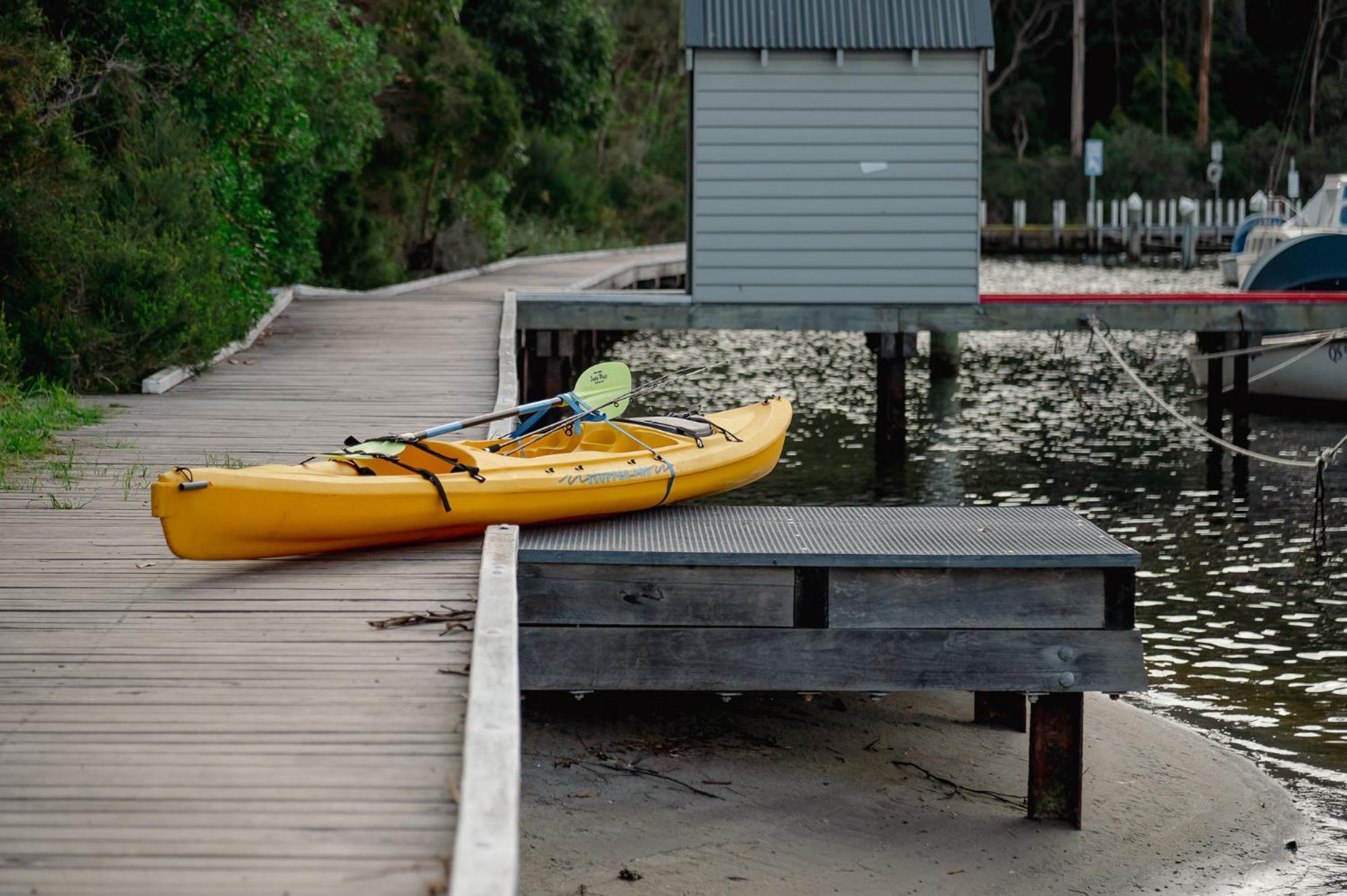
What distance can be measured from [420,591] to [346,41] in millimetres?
13265

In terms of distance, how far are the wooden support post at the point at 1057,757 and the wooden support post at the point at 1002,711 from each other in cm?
107

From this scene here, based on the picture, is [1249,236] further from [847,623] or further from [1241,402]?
[847,623]

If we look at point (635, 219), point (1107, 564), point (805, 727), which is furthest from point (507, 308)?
point (635, 219)

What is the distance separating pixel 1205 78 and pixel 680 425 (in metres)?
55.4

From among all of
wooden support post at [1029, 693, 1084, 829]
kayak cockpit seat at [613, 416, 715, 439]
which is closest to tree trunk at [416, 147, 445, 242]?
kayak cockpit seat at [613, 416, 715, 439]

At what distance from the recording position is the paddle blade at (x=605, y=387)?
8.23m

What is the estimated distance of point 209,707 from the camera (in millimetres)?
4652

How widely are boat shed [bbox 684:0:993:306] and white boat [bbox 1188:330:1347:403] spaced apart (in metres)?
4.51

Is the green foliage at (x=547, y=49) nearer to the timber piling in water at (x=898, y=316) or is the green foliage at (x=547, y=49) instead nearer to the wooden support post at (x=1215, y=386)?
the timber piling in water at (x=898, y=316)

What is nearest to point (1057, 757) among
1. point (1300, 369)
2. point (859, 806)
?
point (859, 806)

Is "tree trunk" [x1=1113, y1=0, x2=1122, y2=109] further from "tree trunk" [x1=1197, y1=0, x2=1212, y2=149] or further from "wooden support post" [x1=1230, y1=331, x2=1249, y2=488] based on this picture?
"wooden support post" [x1=1230, y1=331, x2=1249, y2=488]

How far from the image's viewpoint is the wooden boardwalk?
3633 millimetres

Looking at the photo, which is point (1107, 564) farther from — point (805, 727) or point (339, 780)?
point (339, 780)

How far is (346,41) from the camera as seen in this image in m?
17.9
